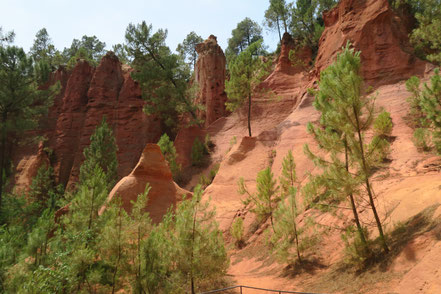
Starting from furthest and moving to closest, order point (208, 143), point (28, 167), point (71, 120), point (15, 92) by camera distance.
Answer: point (71, 120) → point (28, 167) → point (208, 143) → point (15, 92)

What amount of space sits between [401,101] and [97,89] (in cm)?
3400

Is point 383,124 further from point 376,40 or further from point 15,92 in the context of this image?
point 15,92

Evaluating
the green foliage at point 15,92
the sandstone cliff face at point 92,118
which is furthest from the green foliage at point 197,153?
the green foliage at point 15,92

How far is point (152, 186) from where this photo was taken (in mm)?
18547

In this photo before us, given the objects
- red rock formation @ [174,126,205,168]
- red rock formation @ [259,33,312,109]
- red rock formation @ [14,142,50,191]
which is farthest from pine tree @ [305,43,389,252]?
red rock formation @ [14,142,50,191]

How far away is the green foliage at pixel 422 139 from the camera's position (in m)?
12.9

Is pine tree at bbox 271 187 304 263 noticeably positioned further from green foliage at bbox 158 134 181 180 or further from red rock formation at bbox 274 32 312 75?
red rock formation at bbox 274 32 312 75

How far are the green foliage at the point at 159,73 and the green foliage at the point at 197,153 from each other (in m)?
3.40

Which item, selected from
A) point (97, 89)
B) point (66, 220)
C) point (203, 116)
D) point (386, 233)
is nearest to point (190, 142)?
point (203, 116)

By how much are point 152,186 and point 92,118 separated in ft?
76.1

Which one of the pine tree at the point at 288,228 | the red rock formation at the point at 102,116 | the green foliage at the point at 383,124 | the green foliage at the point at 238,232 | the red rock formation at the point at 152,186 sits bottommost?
the green foliage at the point at 238,232

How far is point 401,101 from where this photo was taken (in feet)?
58.3

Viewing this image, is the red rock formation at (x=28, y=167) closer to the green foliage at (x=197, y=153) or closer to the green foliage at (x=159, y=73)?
the green foliage at (x=159, y=73)

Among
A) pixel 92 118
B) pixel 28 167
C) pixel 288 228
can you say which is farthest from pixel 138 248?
pixel 28 167
